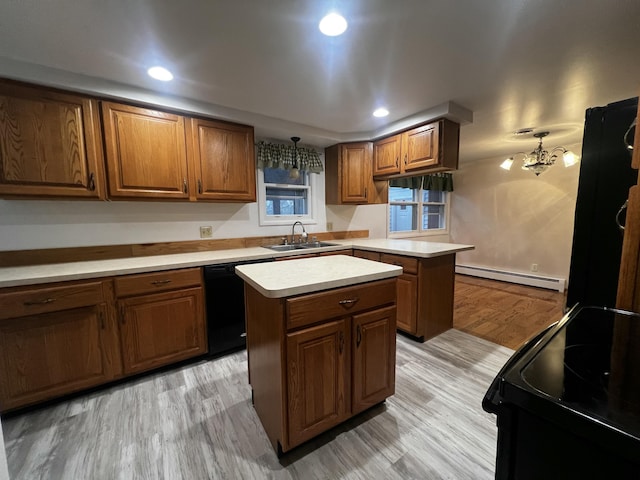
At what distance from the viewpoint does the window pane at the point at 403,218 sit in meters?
4.66

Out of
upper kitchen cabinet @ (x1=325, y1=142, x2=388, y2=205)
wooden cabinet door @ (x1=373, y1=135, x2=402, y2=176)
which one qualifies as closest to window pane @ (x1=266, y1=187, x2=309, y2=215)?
upper kitchen cabinet @ (x1=325, y1=142, x2=388, y2=205)

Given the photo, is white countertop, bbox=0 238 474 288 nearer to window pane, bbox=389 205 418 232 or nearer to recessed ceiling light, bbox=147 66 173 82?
recessed ceiling light, bbox=147 66 173 82

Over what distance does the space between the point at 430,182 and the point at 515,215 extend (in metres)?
1.56

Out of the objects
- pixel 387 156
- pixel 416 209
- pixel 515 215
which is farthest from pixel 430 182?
pixel 387 156

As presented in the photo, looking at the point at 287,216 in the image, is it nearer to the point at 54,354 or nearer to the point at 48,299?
the point at 48,299

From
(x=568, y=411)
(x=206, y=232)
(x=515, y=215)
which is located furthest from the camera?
(x=515, y=215)

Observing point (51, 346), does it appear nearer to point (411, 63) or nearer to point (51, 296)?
point (51, 296)

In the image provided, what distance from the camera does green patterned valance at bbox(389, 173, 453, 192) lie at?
4.68 meters

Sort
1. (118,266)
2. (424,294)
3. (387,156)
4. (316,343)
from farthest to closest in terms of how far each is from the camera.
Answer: (387,156)
(424,294)
(118,266)
(316,343)

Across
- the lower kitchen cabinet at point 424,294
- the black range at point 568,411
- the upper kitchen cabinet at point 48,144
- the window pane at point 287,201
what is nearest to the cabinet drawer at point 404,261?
the lower kitchen cabinet at point 424,294

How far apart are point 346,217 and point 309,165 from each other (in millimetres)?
943

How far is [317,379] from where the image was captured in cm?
131

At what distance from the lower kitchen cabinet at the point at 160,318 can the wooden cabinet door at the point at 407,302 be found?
1855 millimetres

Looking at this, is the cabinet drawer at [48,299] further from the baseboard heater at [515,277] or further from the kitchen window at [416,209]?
the baseboard heater at [515,277]
